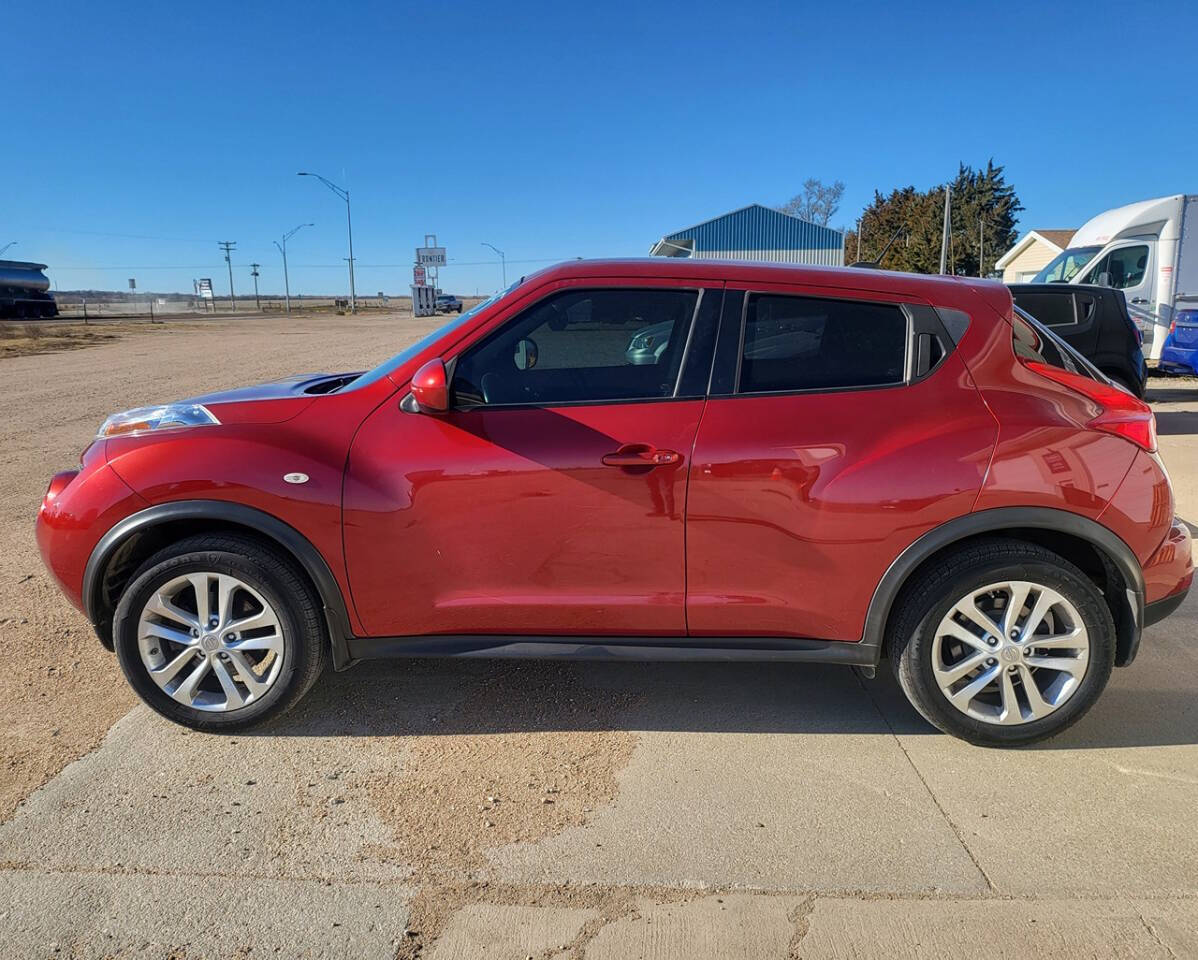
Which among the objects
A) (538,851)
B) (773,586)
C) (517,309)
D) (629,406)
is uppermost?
(517,309)

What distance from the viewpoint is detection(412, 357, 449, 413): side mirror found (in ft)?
9.44

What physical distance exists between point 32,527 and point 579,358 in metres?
4.95

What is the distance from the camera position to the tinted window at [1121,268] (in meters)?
14.1

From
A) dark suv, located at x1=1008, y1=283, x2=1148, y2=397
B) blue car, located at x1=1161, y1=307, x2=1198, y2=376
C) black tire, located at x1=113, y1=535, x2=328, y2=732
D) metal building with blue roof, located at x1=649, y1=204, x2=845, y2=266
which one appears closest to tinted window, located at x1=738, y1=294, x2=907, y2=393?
black tire, located at x1=113, y1=535, x2=328, y2=732

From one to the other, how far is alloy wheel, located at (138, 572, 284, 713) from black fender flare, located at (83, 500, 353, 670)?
213 mm

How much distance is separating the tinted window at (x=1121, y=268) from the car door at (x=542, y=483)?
14.0 m

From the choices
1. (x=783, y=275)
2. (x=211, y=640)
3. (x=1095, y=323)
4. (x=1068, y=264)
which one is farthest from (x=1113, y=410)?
(x=1068, y=264)

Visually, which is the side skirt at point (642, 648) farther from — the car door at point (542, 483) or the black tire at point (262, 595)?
the black tire at point (262, 595)

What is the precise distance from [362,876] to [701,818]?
1.09 metres

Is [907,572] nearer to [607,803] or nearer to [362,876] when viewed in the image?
[607,803]

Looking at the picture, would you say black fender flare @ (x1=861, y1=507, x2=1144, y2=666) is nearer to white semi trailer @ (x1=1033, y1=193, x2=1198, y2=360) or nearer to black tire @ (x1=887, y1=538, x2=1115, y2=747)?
black tire @ (x1=887, y1=538, x2=1115, y2=747)

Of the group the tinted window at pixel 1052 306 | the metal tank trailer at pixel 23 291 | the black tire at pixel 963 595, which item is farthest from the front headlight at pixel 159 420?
the metal tank trailer at pixel 23 291

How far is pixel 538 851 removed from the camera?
2.62m

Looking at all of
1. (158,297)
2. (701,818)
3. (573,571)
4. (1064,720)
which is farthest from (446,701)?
(158,297)
